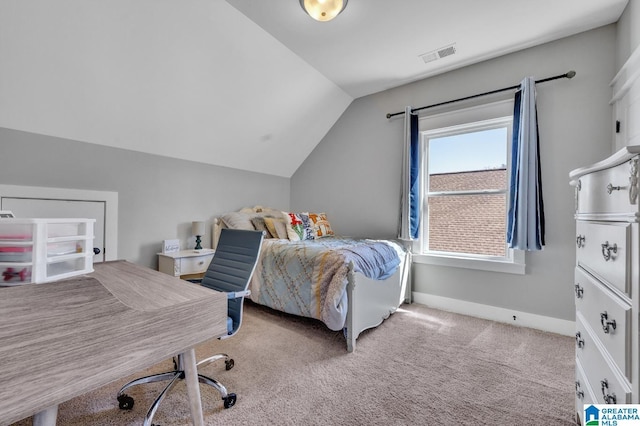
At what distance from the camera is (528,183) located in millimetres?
2475

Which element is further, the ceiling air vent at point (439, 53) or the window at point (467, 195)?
the window at point (467, 195)

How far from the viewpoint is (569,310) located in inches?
95.5

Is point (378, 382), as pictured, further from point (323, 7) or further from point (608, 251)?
point (323, 7)

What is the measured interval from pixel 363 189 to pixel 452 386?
252 cm

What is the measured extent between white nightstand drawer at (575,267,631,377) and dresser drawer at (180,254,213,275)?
10.1 feet

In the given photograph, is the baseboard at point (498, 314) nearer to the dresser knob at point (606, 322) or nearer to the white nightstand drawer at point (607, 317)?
the white nightstand drawer at point (607, 317)

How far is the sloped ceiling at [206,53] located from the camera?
1.92m

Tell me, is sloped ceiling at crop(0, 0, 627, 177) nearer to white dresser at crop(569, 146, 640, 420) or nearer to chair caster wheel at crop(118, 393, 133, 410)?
white dresser at crop(569, 146, 640, 420)

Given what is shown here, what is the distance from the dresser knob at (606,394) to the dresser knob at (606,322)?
0.19 m

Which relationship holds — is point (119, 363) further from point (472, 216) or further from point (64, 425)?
point (472, 216)

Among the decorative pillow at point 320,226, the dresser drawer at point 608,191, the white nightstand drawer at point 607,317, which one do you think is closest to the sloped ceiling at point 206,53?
the decorative pillow at point 320,226

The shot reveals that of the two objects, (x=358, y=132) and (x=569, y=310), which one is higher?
(x=358, y=132)

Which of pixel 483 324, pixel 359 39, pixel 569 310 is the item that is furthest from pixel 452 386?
pixel 359 39

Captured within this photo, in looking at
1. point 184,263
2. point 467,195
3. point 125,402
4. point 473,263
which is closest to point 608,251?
point 473,263
